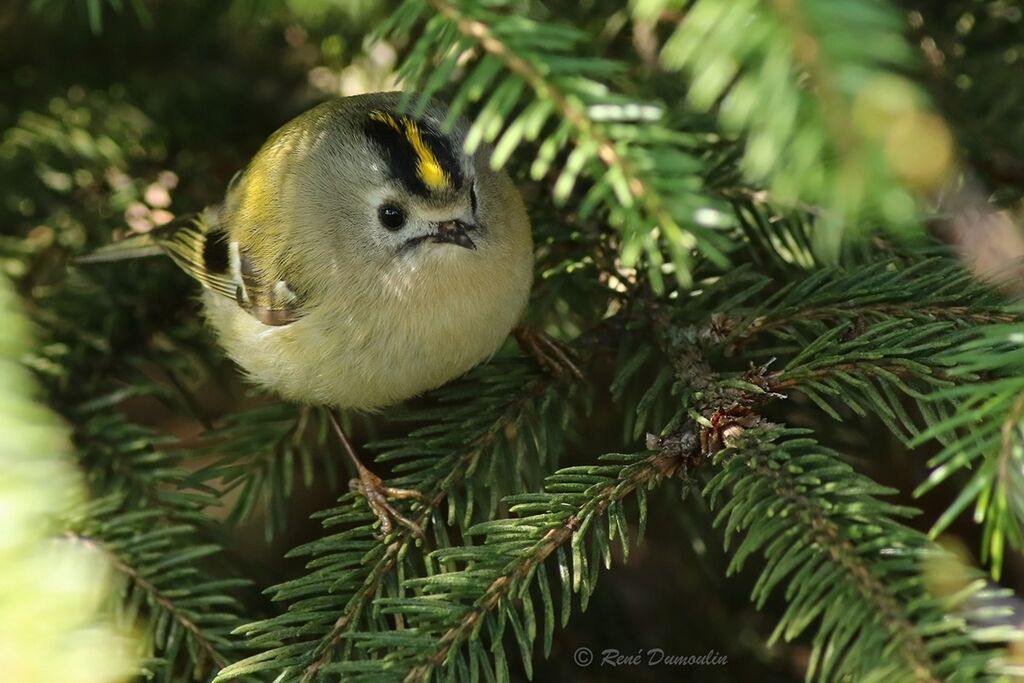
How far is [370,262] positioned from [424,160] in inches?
6.3

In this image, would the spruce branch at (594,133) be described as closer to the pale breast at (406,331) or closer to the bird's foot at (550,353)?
the bird's foot at (550,353)

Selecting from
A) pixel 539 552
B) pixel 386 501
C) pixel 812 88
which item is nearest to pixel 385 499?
pixel 386 501

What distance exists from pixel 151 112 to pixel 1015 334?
1.31 meters

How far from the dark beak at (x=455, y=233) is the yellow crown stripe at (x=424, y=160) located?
5 cm

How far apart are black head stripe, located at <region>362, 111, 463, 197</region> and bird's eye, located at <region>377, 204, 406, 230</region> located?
1.5 inches

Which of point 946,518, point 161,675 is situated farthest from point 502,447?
point 946,518

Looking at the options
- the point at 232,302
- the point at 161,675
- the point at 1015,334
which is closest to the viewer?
the point at 1015,334

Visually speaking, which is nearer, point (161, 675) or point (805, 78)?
point (805, 78)

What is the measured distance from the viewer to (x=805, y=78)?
23.5 inches

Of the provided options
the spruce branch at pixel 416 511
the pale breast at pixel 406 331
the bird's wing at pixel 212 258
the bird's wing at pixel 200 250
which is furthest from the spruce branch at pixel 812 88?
the bird's wing at pixel 200 250

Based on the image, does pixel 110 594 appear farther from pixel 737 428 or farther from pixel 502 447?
pixel 737 428

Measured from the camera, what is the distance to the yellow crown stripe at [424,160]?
125cm

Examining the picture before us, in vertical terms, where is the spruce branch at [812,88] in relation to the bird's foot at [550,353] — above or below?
above

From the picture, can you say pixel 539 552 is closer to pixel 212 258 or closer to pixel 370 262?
pixel 370 262
